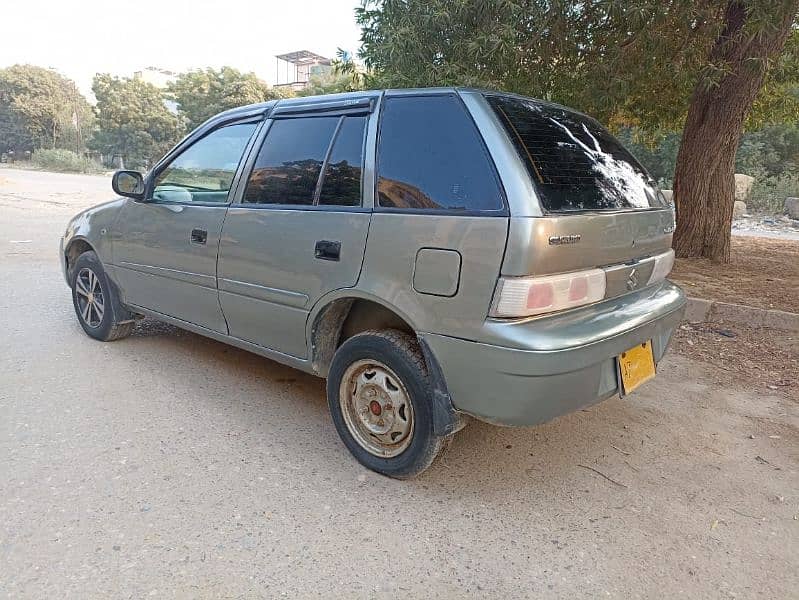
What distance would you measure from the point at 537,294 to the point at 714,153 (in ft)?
19.6

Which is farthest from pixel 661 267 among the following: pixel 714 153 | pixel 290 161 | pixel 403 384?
pixel 714 153

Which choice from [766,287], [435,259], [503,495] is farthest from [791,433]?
[766,287]

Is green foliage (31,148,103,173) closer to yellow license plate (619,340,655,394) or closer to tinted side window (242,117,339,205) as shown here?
tinted side window (242,117,339,205)

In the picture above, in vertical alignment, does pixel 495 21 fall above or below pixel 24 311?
above

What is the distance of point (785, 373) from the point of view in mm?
4164

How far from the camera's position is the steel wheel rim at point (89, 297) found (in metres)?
4.44

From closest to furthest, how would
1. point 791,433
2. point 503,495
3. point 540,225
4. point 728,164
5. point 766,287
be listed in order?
point 540,225, point 503,495, point 791,433, point 766,287, point 728,164

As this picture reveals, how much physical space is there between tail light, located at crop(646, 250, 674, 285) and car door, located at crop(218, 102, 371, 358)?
58.0 inches

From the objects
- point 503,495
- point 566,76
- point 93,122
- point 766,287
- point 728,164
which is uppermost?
point 93,122

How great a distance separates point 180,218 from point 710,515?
10.7ft

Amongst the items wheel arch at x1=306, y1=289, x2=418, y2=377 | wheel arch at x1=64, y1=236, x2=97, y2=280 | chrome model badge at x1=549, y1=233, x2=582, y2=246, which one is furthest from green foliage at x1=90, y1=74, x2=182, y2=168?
chrome model badge at x1=549, y1=233, x2=582, y2=246

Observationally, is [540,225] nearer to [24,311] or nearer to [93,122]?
[24,311]

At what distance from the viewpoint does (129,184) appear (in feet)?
13.0

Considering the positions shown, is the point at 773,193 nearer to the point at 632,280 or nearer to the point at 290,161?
the point at 632,280
